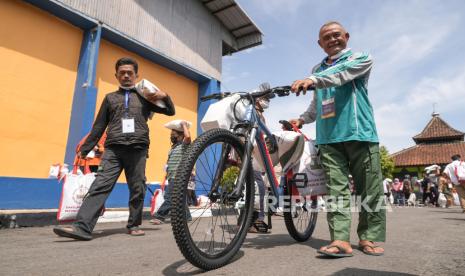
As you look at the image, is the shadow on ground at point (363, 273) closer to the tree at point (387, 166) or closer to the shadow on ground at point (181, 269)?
the shadow on ground at point (181, 269)

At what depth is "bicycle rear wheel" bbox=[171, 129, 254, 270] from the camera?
1.73 metres

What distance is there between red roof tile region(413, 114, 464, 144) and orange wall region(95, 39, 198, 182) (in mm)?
32599

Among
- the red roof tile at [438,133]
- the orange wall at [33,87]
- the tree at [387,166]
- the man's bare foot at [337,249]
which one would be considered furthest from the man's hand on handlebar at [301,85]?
the red roof tile at [438,133]

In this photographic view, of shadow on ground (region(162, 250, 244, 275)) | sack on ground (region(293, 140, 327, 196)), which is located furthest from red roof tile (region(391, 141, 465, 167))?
shadow on ground (region(162, 250, 244, 275))

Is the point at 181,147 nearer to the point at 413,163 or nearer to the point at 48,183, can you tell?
the point at 48,183

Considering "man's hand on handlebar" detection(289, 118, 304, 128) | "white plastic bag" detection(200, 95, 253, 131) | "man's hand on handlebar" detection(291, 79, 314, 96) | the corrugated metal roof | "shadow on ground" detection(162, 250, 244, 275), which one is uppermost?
the corrugated metal roof

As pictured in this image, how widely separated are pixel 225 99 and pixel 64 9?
6.68 meters

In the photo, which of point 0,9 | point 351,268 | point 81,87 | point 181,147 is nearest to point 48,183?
point 81,87

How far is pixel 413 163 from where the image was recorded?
3108 cm

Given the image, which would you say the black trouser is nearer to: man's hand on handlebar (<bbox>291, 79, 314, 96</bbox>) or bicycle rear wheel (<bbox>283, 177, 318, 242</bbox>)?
bicycle rear wheel (<bbox>283, 177, 318, 242</bbox>)

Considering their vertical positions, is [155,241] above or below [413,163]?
below

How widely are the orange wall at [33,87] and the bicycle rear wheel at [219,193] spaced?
601 centimetres

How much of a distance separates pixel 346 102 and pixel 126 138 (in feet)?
7.16

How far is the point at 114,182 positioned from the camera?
317 cm
